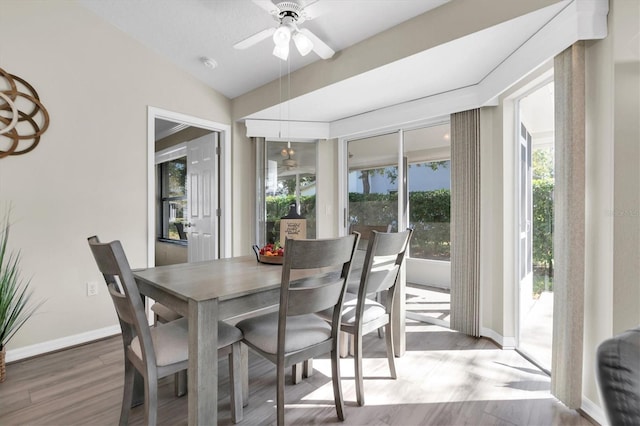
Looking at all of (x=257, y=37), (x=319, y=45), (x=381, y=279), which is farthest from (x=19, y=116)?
(x=381, y=279)

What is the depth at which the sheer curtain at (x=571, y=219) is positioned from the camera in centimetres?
176

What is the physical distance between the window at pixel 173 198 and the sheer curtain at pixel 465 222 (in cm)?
461

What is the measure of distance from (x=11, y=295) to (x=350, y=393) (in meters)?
2.43

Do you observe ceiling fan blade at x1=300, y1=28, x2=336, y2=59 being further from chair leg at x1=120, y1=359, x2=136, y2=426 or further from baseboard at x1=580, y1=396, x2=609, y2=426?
baseboard at x1=580, y1=396, x2=609, y2=426

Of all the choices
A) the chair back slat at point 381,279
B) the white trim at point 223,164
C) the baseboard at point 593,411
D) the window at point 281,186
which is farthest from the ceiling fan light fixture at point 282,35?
the baseboard at point 593,411

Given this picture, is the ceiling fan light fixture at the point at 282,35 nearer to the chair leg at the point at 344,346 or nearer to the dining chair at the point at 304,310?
the dining chair at the point at 304,310

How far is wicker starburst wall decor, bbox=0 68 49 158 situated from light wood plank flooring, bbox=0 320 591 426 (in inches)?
65.9

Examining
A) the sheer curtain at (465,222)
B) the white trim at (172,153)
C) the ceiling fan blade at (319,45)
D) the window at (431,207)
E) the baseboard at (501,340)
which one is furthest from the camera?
the white trim at (172,153)

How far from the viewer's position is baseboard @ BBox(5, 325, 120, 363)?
239 centimetres

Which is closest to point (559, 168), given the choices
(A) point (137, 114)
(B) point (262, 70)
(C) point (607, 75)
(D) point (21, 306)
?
(C) point (607, 75)

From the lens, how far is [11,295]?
7.16ft

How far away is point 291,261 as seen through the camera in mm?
1357

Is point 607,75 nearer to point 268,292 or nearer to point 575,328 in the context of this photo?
point 575,328

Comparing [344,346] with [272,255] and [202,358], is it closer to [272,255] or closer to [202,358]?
[272,255]
